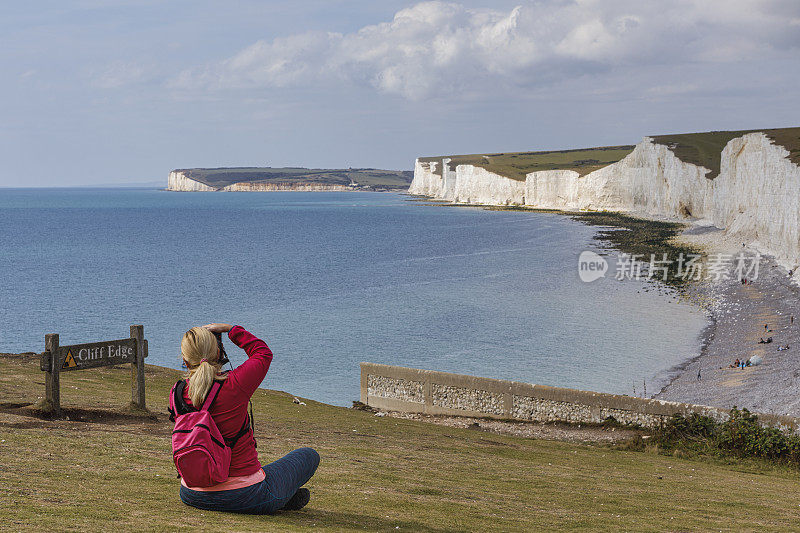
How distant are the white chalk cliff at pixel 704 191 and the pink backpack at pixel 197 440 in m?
58.7

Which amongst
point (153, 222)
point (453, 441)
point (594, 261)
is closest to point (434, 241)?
point (594, 261)

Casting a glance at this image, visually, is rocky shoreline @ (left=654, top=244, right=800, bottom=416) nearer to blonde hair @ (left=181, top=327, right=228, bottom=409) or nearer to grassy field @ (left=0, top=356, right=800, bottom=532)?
grassy field @ (left=0, top=356, right=800, bottom=532)

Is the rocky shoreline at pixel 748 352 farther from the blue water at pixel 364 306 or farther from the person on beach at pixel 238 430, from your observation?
the person on beach at pixel 238 430

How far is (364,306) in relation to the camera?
54.8 metres

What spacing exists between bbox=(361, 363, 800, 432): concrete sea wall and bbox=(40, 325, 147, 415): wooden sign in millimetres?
10445

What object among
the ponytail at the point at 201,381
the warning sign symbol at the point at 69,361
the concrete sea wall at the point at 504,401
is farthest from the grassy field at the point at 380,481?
the concrete sea wall at the point at 504,401

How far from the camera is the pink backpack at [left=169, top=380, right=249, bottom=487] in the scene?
539cm

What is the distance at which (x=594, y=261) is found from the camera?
3054 inches

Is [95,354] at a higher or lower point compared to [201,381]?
lower

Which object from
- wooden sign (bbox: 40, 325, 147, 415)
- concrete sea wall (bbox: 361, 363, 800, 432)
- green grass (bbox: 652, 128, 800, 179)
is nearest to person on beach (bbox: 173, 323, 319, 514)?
wooden sign (bbox: 40, 325, 147, 415)

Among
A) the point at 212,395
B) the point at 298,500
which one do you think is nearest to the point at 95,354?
the point at 298,500

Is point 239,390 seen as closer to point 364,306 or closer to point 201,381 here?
point 201,381

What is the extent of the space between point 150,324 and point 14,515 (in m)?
44.9

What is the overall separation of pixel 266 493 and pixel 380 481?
3.71 metres
